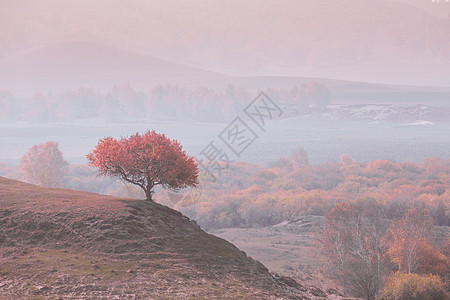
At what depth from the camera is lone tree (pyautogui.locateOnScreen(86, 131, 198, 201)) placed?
3631 cm

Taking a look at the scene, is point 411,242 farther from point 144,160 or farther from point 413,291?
point 144,160

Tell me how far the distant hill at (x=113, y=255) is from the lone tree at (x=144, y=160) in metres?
3.14

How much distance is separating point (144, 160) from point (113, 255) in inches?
466

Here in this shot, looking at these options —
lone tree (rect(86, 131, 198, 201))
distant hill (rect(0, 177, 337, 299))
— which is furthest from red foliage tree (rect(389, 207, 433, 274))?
lone tree (rect(86, 131, 198, 201))

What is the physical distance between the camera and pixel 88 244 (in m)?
27.8

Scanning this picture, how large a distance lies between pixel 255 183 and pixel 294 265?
102 metres

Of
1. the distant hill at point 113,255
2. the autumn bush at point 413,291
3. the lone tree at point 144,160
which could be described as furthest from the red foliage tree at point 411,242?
the lone tree at point 144,160

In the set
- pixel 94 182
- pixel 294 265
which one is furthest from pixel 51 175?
pixel 294 265

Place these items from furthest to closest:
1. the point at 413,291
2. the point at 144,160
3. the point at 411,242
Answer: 1. the point at 411,242
2. the point at 144,160
3. the point at 413,291

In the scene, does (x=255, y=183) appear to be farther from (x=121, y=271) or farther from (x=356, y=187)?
(x=121, y=271)

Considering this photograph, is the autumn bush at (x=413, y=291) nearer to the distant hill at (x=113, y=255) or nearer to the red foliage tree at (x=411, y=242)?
the distant hill at (x=113, y=255)

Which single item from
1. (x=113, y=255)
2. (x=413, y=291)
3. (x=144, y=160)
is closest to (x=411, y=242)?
(x=413, y=291)

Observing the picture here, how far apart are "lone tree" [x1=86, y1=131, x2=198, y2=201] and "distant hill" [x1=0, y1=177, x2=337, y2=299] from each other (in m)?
3.14

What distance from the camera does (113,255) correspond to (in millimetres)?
27031
